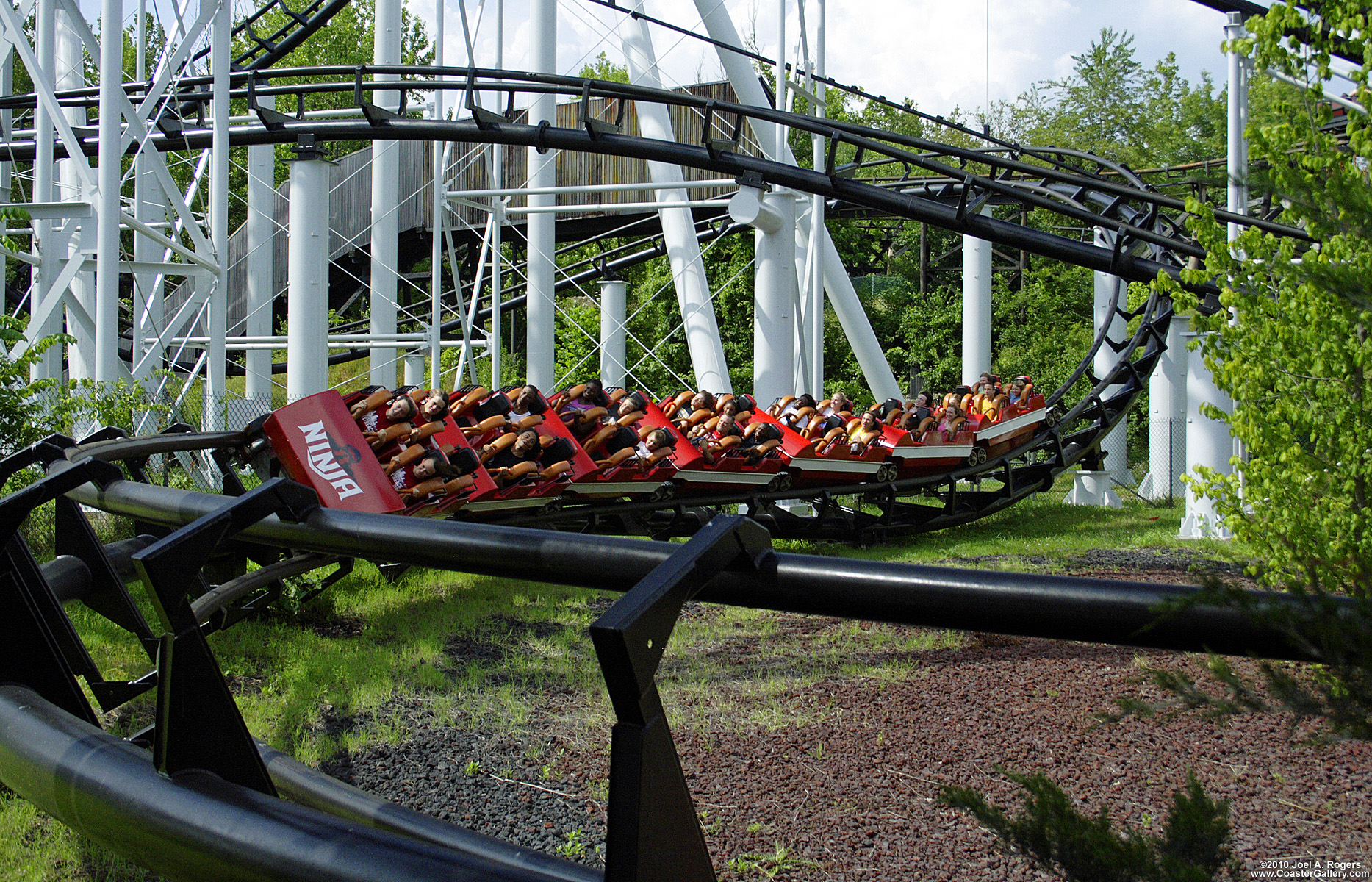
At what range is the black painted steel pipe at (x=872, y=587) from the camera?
726 millimetres

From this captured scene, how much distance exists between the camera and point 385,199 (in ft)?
37.9

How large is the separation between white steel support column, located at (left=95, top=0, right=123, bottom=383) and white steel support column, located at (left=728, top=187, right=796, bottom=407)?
482 cm

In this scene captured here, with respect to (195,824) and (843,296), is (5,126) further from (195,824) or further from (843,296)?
(195,824)

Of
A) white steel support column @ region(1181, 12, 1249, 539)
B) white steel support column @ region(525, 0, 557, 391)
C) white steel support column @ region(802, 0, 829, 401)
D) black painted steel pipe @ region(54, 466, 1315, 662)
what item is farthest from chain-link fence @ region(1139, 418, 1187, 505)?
black painted steel pipe @ region(54, 466, 1315, 662)

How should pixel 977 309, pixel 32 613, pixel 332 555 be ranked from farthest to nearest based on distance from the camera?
1. pixel 977 309
2. pixel 32 613
3. pixel 332 555

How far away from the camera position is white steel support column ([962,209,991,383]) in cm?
1392

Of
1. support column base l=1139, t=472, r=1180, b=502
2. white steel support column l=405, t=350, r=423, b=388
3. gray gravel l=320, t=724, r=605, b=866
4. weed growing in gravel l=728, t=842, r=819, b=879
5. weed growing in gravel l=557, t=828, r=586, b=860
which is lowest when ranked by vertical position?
support column base l=1139, t=472, r=1180, b=502

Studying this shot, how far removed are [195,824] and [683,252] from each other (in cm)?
982

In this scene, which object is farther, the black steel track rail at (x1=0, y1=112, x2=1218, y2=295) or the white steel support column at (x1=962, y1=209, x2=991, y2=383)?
the white steel support column at (x1=962, y1=209, x2=991, y2=383)

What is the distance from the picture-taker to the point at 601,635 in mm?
700

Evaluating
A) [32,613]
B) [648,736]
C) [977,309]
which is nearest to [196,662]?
[32,613]

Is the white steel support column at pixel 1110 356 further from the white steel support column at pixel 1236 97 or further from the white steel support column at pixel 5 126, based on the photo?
the white steel support column at pixel 5 126

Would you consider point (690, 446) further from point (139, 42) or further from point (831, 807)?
point (139, 42)

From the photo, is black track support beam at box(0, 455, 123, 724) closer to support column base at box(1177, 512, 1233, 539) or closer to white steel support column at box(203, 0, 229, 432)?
white steel support column at box(203, 0, 229, 432)
